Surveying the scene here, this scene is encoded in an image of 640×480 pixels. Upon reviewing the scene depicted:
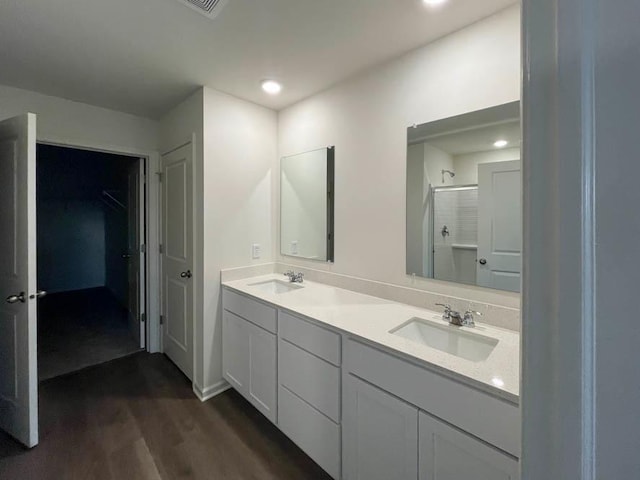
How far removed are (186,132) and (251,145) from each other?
1.76 ft

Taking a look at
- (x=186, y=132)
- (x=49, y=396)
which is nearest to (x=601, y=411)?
(x=186, y=132)

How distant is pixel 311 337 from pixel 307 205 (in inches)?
47.1

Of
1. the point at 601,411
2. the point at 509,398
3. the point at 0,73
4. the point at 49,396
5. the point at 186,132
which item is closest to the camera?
the point at 601,411

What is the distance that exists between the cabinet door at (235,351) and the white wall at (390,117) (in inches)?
28.7

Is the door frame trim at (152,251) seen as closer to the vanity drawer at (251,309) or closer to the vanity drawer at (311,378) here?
the vanity drawer at (251,309)

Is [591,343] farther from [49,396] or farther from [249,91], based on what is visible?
[49,396]

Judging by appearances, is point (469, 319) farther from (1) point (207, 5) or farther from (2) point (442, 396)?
(1) point (207, 5)

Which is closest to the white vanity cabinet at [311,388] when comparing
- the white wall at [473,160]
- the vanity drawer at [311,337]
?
the vanity drawer at [311,337]

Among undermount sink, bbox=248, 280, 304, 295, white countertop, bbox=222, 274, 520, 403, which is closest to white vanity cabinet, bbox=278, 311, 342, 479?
white countertop, bbox=222, 274, 520, 403

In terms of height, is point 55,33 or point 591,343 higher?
point 55,33

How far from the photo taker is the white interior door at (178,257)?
95.6 inches

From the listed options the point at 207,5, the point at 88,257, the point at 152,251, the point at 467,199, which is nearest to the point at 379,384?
the point at 467,199

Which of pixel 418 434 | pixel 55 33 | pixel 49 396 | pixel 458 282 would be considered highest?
pixel 55 33

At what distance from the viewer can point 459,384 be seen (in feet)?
3.43
